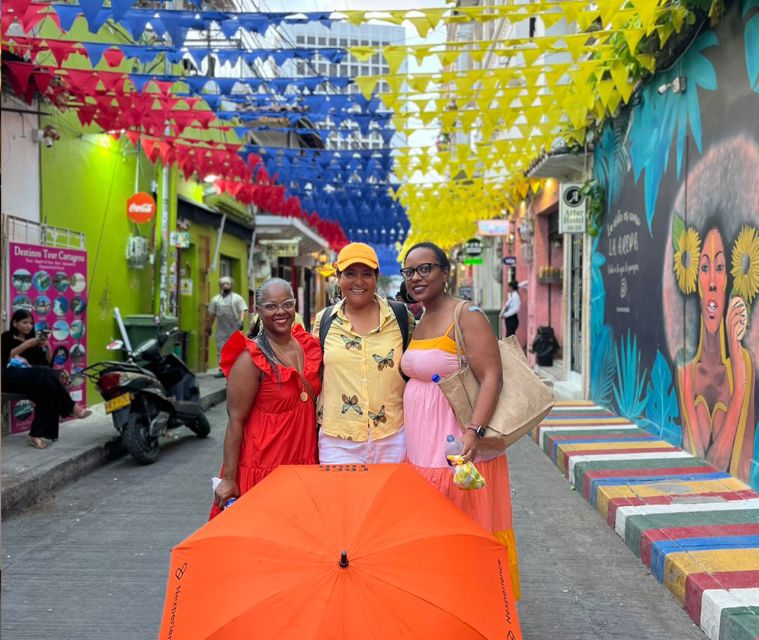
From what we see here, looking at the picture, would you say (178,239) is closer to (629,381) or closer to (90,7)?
(90,7)

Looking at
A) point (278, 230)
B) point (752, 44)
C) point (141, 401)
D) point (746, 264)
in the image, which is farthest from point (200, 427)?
point (278, 230)

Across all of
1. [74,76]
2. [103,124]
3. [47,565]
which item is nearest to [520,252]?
[103,124]

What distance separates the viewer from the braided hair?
315 centimetres

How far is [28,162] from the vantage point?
8.17 meters

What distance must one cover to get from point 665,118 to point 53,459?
699 centimetres

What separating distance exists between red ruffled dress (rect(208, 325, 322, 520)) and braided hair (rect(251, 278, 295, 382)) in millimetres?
25

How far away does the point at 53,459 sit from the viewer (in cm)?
641

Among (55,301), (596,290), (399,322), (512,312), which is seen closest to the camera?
(399,322)

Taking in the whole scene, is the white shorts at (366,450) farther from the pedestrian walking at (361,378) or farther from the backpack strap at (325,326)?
the backpack strap at (325,326)

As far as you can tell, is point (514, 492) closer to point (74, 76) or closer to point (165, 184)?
point (74, 76)

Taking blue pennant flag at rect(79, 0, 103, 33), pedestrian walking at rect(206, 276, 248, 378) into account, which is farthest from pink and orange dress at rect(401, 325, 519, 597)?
pedestrian walking at rect(206, 276, 248, 378)

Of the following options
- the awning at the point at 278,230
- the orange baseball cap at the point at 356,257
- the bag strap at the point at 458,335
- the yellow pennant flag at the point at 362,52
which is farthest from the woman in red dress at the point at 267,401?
the awning at the point at 278,230

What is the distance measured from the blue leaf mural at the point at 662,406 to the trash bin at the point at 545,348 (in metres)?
7.17

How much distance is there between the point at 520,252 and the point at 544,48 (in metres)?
13.1
